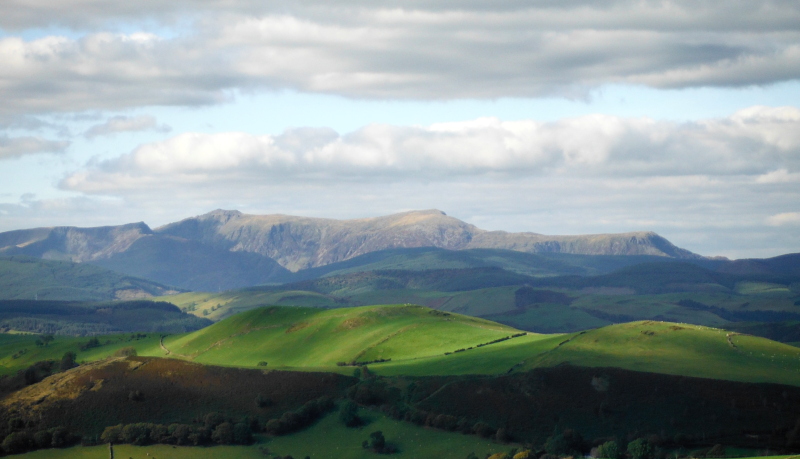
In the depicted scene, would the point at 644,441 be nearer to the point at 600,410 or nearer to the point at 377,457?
the point at 600,410

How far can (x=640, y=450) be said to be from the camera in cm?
11838

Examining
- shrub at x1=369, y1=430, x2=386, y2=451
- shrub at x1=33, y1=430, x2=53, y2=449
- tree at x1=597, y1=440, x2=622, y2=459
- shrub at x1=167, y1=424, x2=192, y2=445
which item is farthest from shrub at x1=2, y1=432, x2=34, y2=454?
tree at x1=597, y1=440, x2=622, y2=459

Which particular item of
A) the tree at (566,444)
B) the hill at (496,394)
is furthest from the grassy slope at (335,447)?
the tree at (566,444)

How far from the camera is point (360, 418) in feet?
508

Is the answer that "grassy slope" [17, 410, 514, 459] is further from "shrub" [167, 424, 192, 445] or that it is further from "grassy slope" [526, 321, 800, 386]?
"grassy slope" [526, 321, 800, 386]

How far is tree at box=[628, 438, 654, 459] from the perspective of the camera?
118 meters

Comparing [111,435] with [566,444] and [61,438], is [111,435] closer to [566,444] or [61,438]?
[61,438]

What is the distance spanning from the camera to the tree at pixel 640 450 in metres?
118

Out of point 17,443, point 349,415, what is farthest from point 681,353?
point 17,443

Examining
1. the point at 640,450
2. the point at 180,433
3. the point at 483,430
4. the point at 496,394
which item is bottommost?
the point at 180,433

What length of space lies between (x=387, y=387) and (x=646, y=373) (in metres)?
47.7

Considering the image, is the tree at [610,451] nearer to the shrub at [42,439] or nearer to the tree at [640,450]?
the tree at [640,450]

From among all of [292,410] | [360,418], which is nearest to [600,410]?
[360,418]

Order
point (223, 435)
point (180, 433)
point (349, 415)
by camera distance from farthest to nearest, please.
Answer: point (349, 415)
point (223, 435)
point (180, 433)
